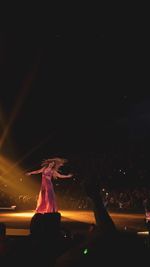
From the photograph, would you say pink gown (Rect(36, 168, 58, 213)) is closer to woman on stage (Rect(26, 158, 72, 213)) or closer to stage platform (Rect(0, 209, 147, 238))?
woman on stage (Rect(26, 158, 72, 213))

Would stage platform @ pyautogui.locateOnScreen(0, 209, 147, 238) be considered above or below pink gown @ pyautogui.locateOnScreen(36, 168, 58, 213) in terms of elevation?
below

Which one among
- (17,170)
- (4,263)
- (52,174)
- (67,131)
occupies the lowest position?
(4,263)

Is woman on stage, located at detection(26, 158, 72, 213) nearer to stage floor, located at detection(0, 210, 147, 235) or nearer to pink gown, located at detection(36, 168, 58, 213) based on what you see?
pink gown, located at detection(36, 168, 58, 213)

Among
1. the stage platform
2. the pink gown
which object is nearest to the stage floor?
the stage platform

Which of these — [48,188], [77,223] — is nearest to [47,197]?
[48,188]

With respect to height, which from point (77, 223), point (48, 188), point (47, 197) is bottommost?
point (77, 223)

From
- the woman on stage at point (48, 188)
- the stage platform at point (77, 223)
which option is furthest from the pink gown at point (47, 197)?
the stage platform at point (77, 223)

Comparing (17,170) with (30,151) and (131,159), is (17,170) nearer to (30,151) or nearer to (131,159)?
(30,151)

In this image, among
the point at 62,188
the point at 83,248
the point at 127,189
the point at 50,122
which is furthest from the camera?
the point at 62,188

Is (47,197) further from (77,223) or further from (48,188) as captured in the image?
(77,223)

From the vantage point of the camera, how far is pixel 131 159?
29.3 metres

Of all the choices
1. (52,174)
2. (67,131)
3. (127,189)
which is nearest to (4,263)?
(52,174)

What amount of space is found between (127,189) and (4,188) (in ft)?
28.1

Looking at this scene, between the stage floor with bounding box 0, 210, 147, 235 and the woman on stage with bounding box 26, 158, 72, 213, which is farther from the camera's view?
the woman on stage with bounding box 26, 158, 72, 213
